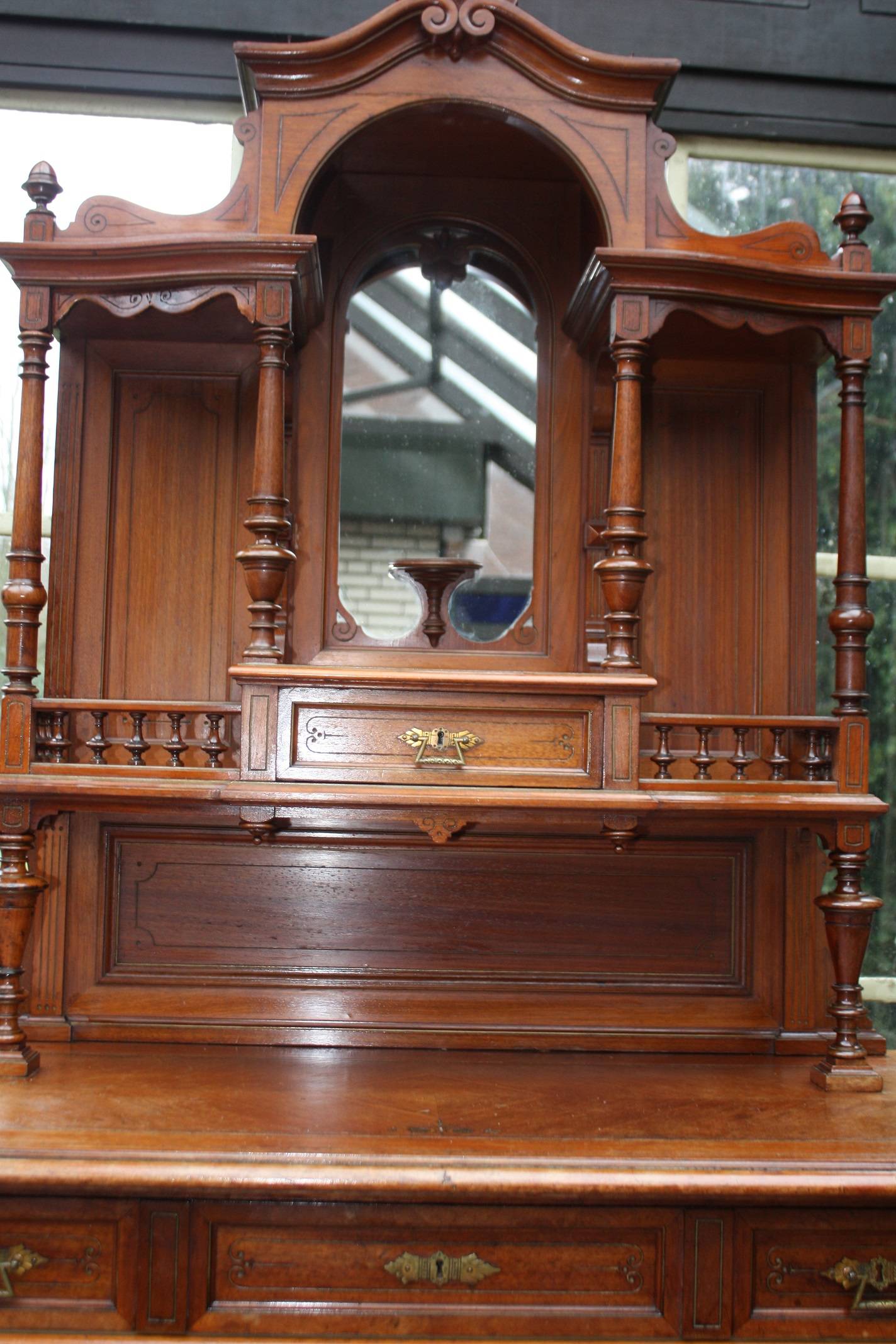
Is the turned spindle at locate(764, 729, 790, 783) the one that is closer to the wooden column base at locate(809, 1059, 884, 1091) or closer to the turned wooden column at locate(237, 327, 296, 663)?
the wooden column base at locate(809, 1059, 884, 1091)

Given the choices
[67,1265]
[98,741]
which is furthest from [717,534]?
[67,1265]

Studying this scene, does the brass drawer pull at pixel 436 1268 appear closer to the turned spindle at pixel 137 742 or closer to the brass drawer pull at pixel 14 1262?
the brass drawer pull at pixel 14 1262

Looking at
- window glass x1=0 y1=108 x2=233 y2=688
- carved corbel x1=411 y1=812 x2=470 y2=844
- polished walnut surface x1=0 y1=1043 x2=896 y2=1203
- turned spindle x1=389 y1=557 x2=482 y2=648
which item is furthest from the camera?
window glass x1=0 y1=108 x2=233 y2=688

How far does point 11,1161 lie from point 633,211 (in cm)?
219

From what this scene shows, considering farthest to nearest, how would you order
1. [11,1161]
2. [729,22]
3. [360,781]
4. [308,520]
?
[729,22] < [308,520] < [360,781] < [11,1161]

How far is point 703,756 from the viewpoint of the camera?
8.31ft

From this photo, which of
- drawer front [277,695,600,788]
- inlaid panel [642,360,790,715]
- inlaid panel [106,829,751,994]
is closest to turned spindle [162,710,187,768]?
drawer front [277,695,600,788]

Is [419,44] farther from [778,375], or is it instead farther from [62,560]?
[62,560]

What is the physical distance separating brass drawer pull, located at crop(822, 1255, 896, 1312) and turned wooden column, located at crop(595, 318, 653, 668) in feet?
3.87

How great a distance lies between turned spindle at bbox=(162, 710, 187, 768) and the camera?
2.51m

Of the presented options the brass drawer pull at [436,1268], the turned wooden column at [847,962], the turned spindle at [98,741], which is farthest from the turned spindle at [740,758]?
the turned spindle at [98,741]

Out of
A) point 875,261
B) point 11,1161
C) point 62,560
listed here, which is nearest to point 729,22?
point 875,261

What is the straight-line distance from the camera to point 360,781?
2.42 meters

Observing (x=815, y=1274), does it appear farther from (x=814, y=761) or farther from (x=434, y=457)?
(x=434, y=457)
